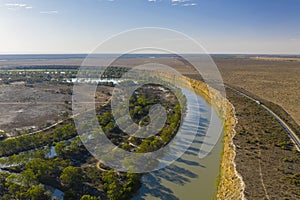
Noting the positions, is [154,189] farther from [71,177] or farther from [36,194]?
[36,194]

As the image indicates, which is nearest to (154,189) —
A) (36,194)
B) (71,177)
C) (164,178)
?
(164,178)

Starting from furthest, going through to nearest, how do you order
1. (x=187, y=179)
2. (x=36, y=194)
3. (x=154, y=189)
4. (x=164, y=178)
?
(x=164, y=178) < (x=187, y=179) < (x=154, y=189) < (x=36, y=194)

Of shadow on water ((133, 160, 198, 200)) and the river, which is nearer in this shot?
the river

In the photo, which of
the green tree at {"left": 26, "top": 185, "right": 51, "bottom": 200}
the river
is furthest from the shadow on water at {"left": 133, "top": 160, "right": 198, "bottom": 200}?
the green tree at {"left": 26, "top": 185, "right": 51, "bottom": 200}

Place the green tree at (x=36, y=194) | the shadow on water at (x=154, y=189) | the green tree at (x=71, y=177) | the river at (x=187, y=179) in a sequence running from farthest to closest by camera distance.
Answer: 1. the green tree at (x=71, y=177)
2. the river at (x=187, y=179)
3. the shadow on water at (x=154, y=189)
4. the green tree at (x=36, y=194)

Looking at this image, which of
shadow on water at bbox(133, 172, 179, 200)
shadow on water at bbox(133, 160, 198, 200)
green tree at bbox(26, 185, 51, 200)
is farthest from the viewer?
shadow on water at bbox(133, 160, 198, 200)

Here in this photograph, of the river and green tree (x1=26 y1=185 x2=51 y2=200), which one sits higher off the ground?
green tree (x1=26 y1=185 x2=51 y2=200)

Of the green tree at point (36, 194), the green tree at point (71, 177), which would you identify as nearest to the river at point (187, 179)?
the green tree at point (71, 177)

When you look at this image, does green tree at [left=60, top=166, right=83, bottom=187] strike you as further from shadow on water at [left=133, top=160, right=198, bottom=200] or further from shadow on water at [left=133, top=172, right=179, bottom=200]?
shadow on water at [left=133, top=160, right=198, bottom=200]

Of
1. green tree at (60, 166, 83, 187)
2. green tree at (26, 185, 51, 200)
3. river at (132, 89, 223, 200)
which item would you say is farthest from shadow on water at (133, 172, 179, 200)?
green tree at (26, 185, 51, 200)

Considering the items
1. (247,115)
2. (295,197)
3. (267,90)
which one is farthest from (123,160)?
(267,90)

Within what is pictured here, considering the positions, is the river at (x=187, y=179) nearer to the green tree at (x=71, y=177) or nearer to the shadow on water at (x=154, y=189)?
the shadow on water at (x=154, y=189)

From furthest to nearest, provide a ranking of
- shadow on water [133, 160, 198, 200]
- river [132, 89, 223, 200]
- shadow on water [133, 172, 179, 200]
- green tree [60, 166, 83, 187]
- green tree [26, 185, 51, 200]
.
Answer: green tree [60, 166, 83, 187], shadow on water [133, 160, 198, 200], river [132, 89, 223, 200], shadow on water [133, 172, 179, 200], green tree [26, 185, 51, 200]

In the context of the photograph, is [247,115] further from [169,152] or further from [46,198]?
[46,198]
